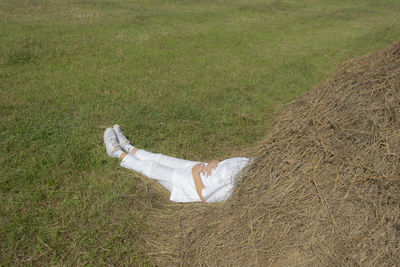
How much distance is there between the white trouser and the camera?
4.13 meters

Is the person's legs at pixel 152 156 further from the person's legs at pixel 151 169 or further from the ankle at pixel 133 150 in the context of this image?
the person's legs at pixel 151 169

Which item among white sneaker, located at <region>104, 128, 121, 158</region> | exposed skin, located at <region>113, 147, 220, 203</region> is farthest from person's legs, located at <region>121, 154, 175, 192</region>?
exposed skin, located at <region>113, 147, 220, 203</region>

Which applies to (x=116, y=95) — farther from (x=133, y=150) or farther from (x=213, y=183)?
(x=213, y=183)

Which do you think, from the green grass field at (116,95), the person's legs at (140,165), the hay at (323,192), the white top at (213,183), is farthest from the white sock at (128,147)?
the hay at (323,192)

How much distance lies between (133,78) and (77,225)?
491 cm

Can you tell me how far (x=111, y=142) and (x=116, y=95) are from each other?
2324mm

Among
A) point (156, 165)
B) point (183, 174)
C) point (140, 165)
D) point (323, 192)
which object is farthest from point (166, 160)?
point (323, 192)

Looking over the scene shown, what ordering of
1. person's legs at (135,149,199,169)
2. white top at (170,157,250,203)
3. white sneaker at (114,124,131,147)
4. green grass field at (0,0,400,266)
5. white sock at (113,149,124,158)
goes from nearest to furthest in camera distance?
white top at (170,157,250,203), green grass field at (0,0,400,266), person's legs at (135,149,199,169), white sock at (113,149,124,158), white sneaker at (114,124,131,147)

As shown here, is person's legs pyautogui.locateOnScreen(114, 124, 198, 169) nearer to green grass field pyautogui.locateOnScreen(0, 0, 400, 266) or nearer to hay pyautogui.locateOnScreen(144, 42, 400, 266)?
green grass field pyautogui.locateOnScreen(0, 0, 400, 266)

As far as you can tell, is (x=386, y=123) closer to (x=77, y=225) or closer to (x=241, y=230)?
(x=241, y=230)

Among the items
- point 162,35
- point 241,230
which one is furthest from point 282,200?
Result: point 162,35

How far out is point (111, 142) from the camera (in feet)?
15.7

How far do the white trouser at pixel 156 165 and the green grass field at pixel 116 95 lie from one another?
169 millimetres

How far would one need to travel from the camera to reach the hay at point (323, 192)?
2516mm
